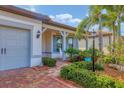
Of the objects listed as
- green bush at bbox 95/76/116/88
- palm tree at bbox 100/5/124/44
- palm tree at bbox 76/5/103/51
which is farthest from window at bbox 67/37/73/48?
green bush at bbox 95/76/116/88

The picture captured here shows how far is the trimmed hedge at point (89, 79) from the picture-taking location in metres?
6.72

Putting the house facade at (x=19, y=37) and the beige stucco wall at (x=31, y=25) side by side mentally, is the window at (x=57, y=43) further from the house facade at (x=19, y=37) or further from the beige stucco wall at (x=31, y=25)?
the beige stucco wall at (x=31, y=25)

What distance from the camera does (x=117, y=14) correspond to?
13.5 metres

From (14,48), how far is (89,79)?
16.2 ft

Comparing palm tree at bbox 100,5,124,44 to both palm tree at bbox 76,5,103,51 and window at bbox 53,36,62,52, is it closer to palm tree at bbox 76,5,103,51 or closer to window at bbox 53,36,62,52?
palm tree at bbox 76,5,103,51

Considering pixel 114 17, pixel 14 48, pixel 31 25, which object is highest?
pixel 114 17

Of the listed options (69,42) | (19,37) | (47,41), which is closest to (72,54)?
(47,41)

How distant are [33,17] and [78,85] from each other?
210 inches

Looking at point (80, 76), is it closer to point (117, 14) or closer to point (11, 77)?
point (11, 77)

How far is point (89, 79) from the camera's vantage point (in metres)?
7.12

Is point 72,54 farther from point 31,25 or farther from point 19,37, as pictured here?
point 19,37

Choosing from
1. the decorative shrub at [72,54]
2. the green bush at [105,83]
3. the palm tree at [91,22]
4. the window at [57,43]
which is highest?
the palm tree at [91,22]

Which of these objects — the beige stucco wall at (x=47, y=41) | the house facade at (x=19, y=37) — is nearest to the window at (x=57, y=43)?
the beige stucco wall at (x=47, y=41)

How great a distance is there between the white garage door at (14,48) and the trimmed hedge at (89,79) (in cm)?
314
